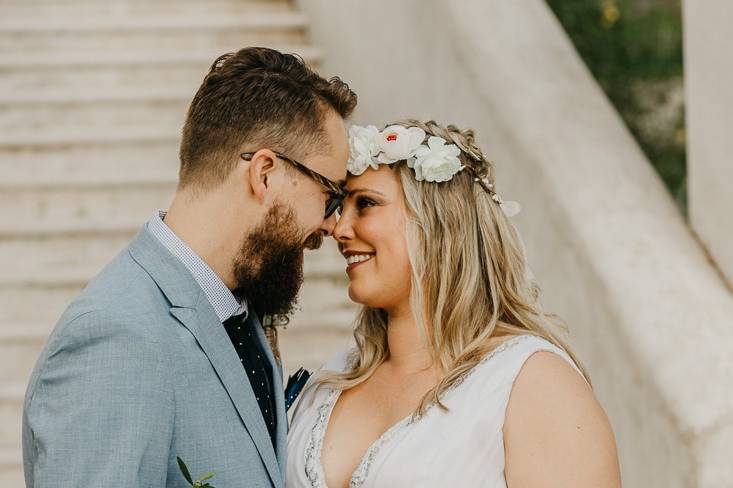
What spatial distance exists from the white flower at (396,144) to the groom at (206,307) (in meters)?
0.22

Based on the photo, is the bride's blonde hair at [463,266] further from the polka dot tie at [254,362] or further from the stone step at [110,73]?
the stone step at [110,73]

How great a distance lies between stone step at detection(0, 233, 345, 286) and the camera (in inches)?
202

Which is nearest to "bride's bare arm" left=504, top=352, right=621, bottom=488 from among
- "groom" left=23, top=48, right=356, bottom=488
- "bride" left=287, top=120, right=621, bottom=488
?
"bride" left=287, top=120, right=621, bottom=488

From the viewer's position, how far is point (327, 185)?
2.66 meters

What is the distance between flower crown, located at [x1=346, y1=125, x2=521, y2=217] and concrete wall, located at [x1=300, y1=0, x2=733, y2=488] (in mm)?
897

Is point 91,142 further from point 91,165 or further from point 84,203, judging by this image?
point 84,203

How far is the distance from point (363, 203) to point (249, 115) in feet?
1.97

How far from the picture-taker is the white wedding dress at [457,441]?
2.62 m

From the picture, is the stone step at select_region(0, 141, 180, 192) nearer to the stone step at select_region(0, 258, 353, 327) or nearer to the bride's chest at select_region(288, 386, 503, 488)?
the stone step at select_region(0, 258, 353, 327)

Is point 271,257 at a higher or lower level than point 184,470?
higher

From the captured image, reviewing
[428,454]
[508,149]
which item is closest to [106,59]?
[508,149]

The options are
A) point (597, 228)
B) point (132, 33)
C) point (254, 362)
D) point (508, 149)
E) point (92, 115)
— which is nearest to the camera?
point (254, 362)

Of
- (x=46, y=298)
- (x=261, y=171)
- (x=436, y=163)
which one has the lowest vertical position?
(x=46, y=298)

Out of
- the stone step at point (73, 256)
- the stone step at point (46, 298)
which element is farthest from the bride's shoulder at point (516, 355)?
the stone step at point (73, 256)
